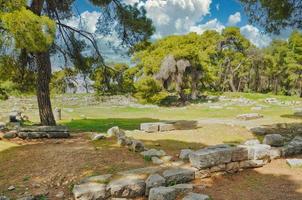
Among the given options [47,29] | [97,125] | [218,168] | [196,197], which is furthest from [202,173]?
[97,125]

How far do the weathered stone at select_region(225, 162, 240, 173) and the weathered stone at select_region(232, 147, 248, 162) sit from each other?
116 millimetres

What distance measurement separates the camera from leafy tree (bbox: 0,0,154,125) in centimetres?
1197

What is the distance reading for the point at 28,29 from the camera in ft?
39.6

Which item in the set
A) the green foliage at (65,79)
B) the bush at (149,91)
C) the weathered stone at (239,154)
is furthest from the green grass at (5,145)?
the bush at (149,91)

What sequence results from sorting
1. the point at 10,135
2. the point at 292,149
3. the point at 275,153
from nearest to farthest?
1. the point at 275,153
2. the point at 292,149
3. the point at 10,135

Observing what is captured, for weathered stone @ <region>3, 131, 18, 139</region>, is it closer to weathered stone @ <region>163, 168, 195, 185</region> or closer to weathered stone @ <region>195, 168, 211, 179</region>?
weathered stone @ <region>163, 168, 195, 185</region>

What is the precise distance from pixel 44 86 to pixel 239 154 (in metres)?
9.23

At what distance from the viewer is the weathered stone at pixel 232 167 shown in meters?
10.1

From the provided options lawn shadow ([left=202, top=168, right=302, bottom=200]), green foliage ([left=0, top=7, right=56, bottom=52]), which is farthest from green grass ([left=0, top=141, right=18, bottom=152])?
lawn shadow ([left=202, top=168, right=302, bottom=200])

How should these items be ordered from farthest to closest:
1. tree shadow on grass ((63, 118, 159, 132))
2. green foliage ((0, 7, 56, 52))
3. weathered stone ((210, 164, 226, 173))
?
tree shadow on grass ((63, 118, 159, 132))
green foliage ((0, 7, 56, 52))
weathered stone ((210, 164, 226, 173))

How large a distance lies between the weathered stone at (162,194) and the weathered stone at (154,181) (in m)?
0.41

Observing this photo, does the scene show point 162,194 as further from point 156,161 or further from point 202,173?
point 156,161

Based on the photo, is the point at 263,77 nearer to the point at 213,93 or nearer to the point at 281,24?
the point at 213,93

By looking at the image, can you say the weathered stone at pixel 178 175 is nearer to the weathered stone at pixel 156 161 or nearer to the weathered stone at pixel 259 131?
the weathered stone at pixel 156 161
